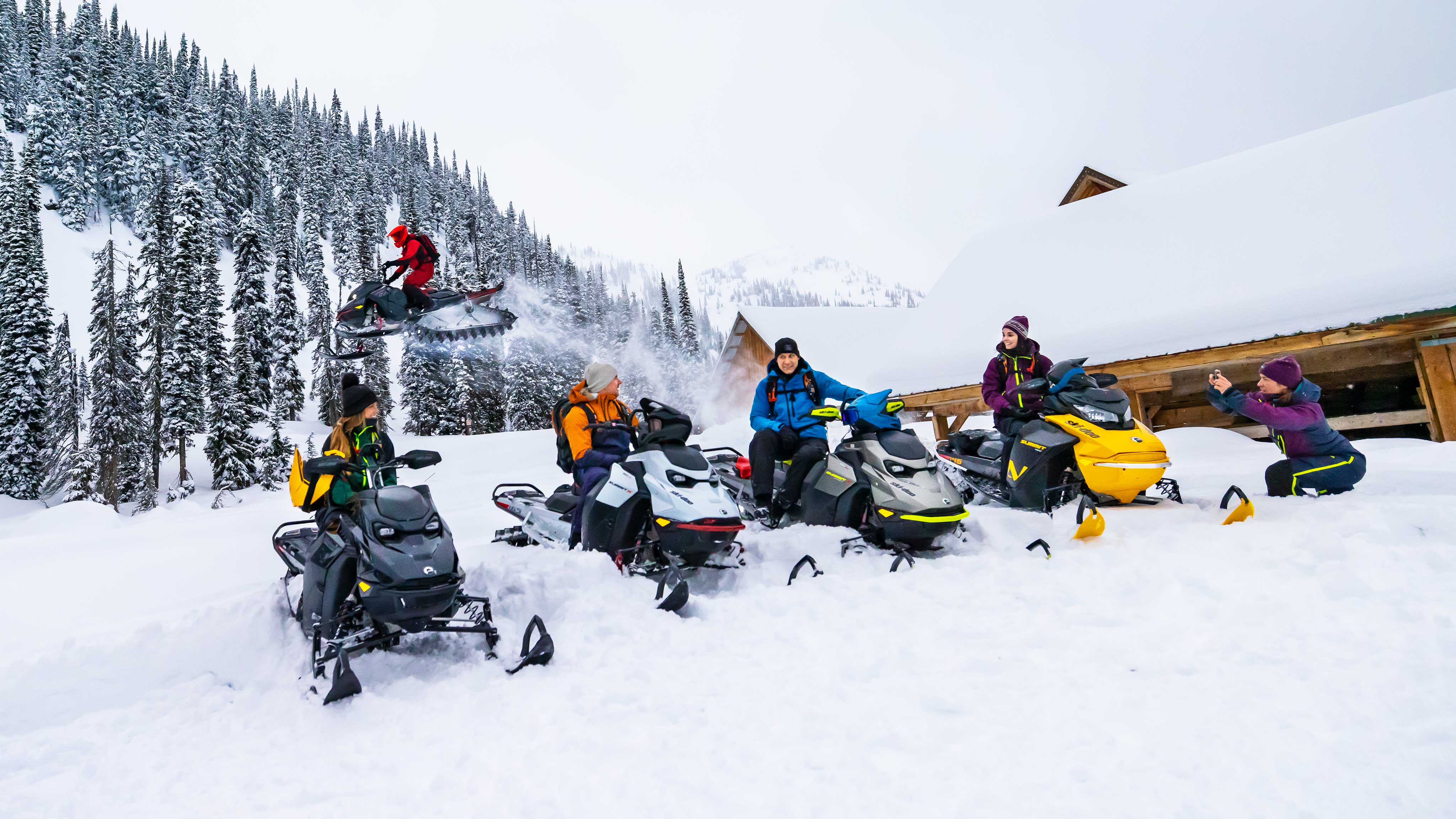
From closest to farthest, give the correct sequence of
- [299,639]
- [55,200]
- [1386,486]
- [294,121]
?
[299,639] → [1386,486] → [55,200] → [294,121]

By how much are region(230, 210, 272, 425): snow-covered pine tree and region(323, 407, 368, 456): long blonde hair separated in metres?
28.4

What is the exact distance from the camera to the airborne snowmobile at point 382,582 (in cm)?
304

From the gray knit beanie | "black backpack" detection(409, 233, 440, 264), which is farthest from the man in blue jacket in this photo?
"black backpack" detection(409, 233, 440, 264)

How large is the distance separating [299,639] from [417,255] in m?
6.45

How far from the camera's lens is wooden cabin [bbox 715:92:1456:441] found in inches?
303

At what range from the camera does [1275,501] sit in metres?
4.42

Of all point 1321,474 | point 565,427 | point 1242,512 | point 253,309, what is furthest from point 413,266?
point 253,309

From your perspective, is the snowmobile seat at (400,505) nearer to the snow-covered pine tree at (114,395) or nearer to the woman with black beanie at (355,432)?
the woman with black beanie at (355,432)

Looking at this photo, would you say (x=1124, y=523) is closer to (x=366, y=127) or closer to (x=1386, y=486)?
(x=1386, y=486)

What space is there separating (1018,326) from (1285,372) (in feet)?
6.34

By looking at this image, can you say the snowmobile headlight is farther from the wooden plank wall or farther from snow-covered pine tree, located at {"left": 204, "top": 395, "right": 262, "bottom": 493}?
snow-covered pine tree, located at {"left": 204, "top": 395, "right": 262, "bottom": 493}

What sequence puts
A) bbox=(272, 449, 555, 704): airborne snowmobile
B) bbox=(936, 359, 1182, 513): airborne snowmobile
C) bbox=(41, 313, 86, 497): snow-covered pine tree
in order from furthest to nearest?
bbox=(41, 313, 86, 497): snow-covered pine tree, bbox=(936, 359, 1182, 513): airborne snowmobile, bbox=(272, 449, 555, 704): airborne snowmobile

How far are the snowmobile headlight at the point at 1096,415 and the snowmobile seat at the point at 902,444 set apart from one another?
50.9 inches

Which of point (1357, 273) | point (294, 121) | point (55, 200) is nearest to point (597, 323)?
point (55, 200)
